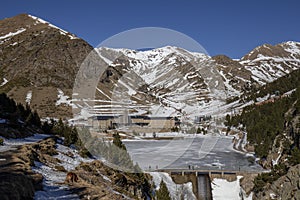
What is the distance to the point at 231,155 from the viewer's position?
47.5m

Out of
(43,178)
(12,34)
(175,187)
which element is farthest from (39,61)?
(43,178)

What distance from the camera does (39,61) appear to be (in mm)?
155500

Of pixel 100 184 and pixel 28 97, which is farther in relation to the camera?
pixel 28 97

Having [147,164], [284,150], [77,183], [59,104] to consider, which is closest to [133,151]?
[147,164]

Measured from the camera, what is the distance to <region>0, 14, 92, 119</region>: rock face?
127625mm

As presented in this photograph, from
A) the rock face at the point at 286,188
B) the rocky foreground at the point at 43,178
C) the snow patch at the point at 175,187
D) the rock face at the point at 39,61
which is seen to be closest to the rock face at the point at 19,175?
the rocky foreground at the point at 43,178

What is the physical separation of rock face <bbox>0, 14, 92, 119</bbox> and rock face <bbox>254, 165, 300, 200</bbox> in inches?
3558

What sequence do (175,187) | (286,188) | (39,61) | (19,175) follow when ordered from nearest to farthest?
(19,175), (286,188), (175,187), (39,61)

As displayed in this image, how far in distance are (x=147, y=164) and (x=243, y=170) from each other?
11.7m

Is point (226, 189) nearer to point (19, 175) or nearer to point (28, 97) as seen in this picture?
point (19, 175)

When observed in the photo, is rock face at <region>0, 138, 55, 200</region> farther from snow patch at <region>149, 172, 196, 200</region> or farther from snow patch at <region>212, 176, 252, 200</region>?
snow patch at <region>212, 176, 252, 200</region>

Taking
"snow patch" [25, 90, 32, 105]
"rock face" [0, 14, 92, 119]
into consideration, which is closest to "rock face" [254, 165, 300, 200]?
"rock face" [0, 14, 92, 119]

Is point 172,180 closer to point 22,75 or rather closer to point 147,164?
point 147,164

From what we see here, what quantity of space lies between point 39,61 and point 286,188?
149m
